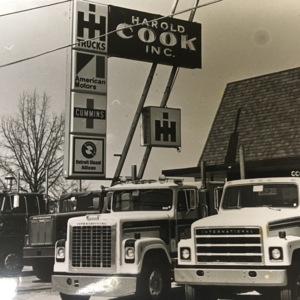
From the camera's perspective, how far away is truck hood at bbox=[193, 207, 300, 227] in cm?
842

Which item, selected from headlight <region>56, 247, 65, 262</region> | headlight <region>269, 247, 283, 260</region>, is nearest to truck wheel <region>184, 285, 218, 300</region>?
headlight <region>269, 247, 283, 260</region>

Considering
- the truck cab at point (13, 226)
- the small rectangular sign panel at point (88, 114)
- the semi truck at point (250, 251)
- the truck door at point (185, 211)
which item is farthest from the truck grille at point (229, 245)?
the small rectangular sign panel at point (88, 114)

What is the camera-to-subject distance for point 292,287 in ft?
→ 26.1

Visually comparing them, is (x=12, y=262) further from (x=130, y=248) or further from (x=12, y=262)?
(x=130, y=248)

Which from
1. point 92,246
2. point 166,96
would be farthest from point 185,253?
point 166,96

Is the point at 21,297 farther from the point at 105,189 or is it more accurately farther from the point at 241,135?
the point at 241,135

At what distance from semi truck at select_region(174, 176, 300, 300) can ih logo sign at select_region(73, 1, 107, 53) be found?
344 inches

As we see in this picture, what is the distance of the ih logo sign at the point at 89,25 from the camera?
A: 16.2 meters

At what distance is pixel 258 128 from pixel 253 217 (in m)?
9.67

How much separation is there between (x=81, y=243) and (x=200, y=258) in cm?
215

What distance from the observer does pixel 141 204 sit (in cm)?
1052

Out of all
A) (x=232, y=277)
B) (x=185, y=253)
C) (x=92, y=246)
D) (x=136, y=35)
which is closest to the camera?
(x=232, y=277)

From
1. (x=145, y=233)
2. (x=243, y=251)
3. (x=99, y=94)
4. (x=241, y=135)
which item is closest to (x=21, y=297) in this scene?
(x=145, y=233)

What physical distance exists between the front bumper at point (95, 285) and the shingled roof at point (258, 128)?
7.80 metres
